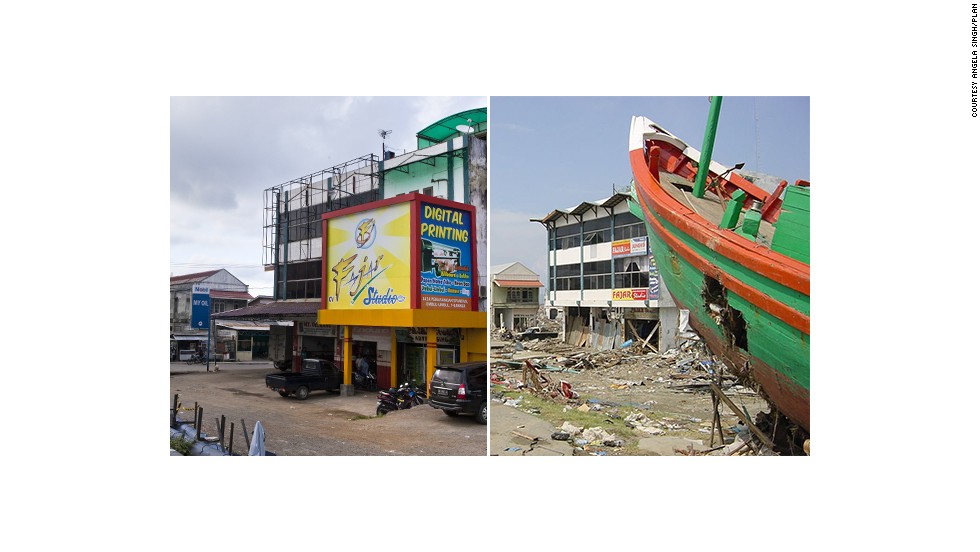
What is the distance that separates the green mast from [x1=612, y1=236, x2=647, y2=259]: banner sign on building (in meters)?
1.55

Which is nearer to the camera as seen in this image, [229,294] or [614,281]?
[614,281]

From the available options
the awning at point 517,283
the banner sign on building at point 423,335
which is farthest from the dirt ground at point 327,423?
the awning at point 517,283

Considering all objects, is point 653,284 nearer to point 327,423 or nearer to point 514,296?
point 514,296

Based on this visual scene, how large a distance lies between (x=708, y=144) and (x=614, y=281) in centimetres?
312

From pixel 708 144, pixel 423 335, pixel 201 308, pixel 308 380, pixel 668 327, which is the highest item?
pixel 708 144

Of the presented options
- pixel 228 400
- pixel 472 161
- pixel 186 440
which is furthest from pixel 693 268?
pixel 228 400

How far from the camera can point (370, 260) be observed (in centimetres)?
940

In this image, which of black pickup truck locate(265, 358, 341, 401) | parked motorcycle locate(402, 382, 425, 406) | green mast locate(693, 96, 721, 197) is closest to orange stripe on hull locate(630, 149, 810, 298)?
green mast locate(693, 96, 721, 197)

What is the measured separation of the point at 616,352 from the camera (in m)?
9.52

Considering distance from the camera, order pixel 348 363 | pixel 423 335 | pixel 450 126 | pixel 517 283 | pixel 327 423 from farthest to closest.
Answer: pixel 348 363 → pixel 423 335 → pixel 327 423 → pixel 450 126 → pixel 517 283

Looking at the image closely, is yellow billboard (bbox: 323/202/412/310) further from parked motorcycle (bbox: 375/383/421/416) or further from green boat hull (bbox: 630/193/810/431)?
green boat hull (bbox: 630/193/810/431)

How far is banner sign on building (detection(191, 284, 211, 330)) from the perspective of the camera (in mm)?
10445

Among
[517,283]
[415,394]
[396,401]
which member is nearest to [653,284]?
[517,283]

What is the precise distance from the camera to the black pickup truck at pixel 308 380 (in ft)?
33.4
